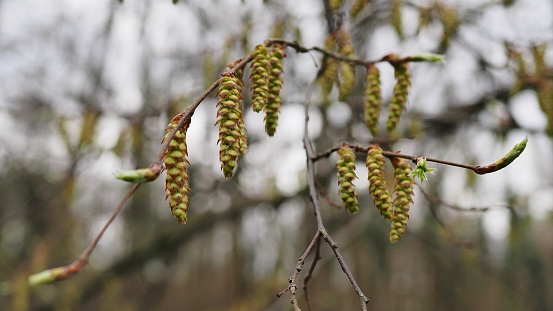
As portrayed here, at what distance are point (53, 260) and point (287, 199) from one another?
603 centimetres

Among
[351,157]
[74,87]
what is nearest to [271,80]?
[351,157]

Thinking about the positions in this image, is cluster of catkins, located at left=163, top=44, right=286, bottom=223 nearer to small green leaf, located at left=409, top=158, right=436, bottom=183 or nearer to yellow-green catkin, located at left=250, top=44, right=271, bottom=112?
yellow-green catkin, located at left=250, top=44, right=271, bottom=112

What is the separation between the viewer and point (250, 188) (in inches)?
209

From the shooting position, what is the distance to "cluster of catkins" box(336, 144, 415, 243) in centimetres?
104

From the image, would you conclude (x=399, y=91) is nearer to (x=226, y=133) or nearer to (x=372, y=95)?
(x=372, y=95)

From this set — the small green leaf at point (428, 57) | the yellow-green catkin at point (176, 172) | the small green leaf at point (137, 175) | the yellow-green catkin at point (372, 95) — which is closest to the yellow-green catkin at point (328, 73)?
the yellow-green catkin at point (372, 95)

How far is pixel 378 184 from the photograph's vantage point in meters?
1.07

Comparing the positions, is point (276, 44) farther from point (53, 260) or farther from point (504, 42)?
point (53, 260)

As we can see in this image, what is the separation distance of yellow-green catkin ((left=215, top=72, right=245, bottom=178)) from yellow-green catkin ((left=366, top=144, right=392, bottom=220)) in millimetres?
319

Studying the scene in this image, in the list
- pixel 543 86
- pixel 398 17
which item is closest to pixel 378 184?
pixel 398 17

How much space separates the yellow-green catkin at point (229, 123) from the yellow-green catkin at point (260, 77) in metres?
0.05

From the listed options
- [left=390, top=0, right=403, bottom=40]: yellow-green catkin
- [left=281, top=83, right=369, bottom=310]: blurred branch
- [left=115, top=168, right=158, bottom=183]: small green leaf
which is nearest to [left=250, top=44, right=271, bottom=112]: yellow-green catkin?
[left=281, top=83, right=369, bottom=310]: blurred branch

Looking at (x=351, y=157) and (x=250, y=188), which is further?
(x=250, y=188)

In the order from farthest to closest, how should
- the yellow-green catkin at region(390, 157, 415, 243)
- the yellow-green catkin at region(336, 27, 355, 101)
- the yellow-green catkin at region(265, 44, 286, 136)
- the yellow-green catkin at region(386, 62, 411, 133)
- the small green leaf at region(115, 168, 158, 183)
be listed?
the yellow-green catkin at region(336, 27, 355, 101)
the yellow-green catkin at region(386, 62, 411, 133)
the yellow-green catkin at region(265, 44, 286, 136)
the yellow-green catkin at region(390, 157, 415, 243)
the small green leaf at region(115, 168, 158, 183)
